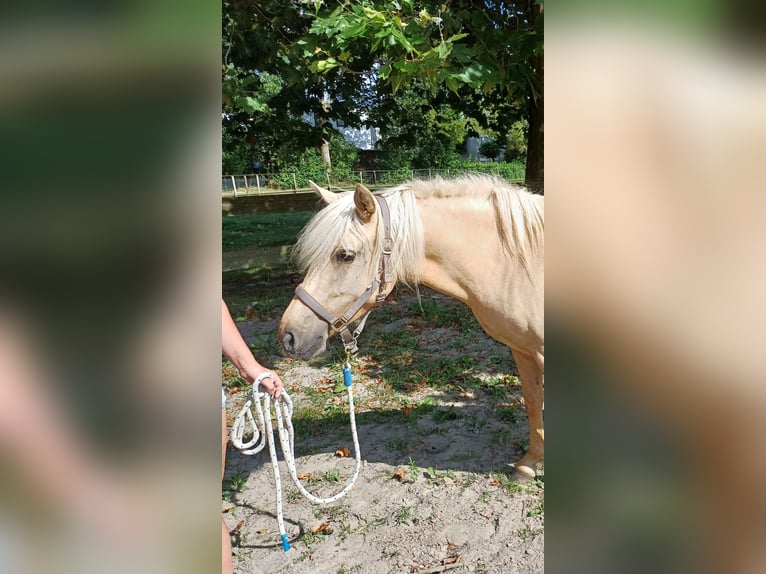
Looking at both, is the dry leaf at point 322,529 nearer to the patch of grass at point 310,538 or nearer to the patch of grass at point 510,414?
the patch of grass at point 310,538

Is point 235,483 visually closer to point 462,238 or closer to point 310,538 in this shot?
point 310,538

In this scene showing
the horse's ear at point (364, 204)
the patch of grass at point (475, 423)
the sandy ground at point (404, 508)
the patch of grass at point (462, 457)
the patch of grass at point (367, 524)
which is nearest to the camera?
the horse's ear at point (364, 204)

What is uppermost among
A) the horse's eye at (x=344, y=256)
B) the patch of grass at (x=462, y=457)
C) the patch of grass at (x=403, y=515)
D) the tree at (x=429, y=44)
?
the tree at (x=429, y=44)

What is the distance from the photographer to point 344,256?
249 cm

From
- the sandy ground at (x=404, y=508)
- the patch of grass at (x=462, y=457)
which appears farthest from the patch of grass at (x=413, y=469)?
the patch of grass at (x=462, y=457)

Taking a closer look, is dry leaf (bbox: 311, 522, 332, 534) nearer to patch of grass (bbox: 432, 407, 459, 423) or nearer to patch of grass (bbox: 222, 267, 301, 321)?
patch of grass (bbox: 432, 407, 459, 423)

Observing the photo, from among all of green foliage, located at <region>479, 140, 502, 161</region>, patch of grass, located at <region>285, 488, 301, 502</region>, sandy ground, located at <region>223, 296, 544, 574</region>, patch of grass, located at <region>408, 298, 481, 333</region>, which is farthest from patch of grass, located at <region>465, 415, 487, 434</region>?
green foliage, located at <region>479, 140, 502, 161</region>

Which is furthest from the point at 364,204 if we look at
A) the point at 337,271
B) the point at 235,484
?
the point at 235,484

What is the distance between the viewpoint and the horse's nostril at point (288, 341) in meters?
2.57

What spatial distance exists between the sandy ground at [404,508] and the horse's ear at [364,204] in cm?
168

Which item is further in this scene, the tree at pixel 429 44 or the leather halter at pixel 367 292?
the tree at pixel 429 44
